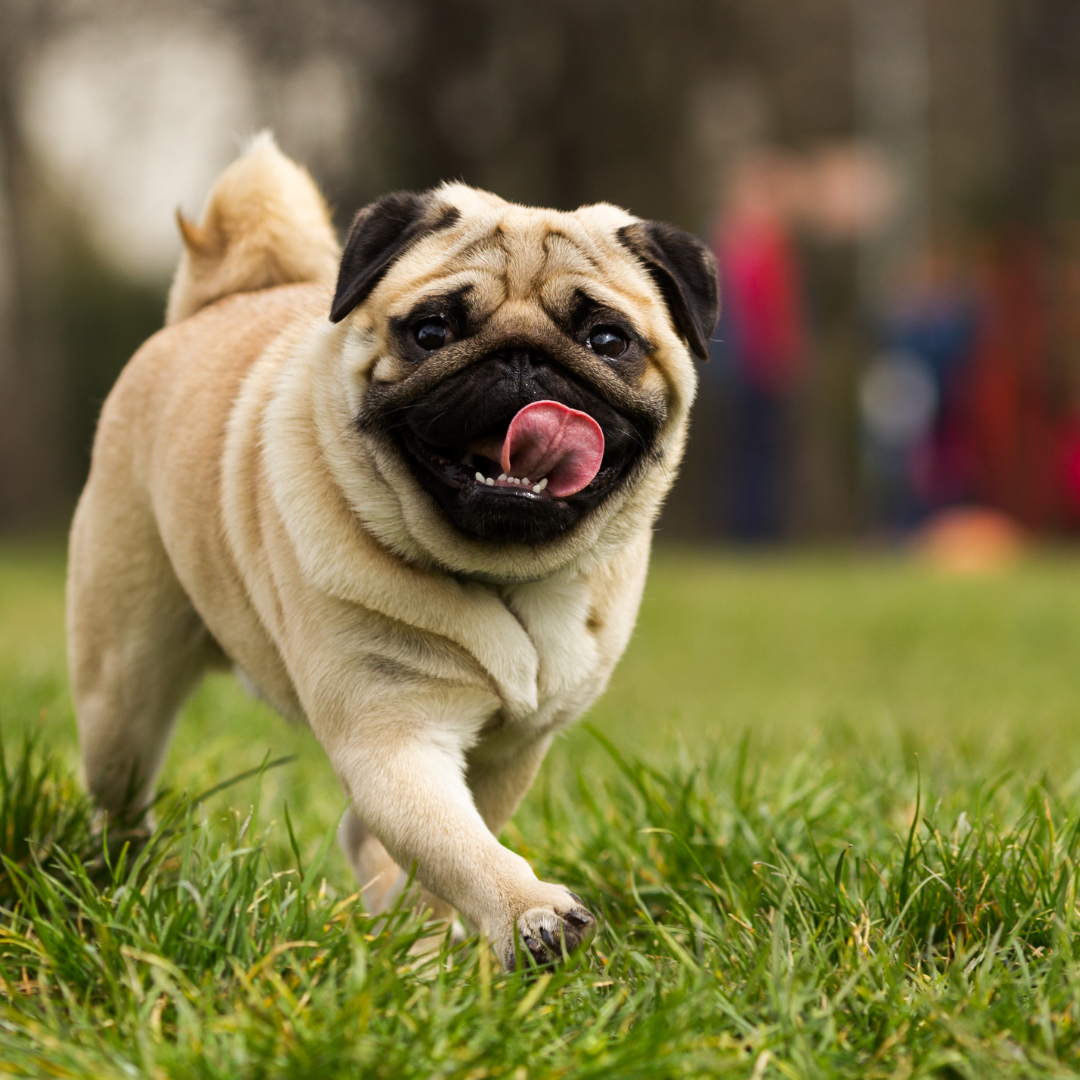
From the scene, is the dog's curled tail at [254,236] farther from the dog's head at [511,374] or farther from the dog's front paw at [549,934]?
the dog's front paw at [549,934]

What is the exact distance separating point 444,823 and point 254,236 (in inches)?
72.0

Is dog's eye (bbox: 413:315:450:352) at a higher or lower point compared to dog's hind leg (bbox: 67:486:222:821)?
higher

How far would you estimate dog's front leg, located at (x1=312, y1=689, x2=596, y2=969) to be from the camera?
2230 mm

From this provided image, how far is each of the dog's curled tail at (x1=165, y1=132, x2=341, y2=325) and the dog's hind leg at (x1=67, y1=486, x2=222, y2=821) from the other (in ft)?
2.10

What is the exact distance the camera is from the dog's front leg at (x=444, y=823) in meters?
2.23

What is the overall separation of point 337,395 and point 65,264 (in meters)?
16.5

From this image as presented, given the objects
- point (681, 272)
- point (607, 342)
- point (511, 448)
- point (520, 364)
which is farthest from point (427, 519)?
point (681, 272)

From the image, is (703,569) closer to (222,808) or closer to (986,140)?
(222,808)

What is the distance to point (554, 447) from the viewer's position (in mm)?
2514

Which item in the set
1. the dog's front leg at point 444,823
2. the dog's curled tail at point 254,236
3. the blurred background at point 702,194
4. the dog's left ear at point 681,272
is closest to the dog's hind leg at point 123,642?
the dog's curled tail at point 254,236

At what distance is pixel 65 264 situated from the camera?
17.8 meters

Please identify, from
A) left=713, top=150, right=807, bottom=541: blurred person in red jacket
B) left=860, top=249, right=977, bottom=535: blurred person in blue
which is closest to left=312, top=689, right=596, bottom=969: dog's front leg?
left=713, top=150, right=807, bottom=541: blurred person in red jacket

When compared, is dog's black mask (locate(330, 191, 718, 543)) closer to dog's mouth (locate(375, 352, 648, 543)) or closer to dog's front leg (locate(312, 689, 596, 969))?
dog's mouth (locate(375, 352, 648, 543))

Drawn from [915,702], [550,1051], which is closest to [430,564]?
[550,1051]
